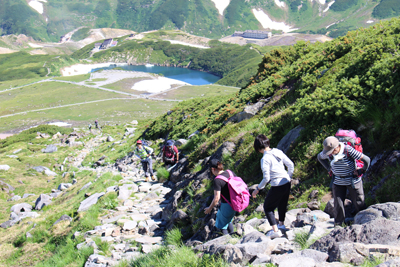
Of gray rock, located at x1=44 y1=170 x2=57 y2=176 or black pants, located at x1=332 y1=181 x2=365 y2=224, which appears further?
gray rock, located at x1=44 y1=170 x2=57 y2=176

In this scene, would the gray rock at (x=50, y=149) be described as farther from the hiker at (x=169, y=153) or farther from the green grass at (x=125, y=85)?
the green grass at (x=125, y=85)

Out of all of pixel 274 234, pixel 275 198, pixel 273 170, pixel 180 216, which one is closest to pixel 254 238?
pixel 274 234

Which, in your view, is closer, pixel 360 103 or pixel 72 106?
pixel 360 103

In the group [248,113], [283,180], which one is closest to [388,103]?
[283,180]

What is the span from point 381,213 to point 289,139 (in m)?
4.87

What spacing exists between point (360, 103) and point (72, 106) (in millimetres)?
92986

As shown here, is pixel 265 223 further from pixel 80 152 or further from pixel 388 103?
pixel 80 152

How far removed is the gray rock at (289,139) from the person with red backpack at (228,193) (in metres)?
3.55

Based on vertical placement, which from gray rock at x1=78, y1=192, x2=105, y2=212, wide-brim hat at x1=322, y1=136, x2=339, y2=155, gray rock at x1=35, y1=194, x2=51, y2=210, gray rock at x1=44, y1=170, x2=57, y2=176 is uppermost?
wide-brim hat at x1=322, y1=136, x2=339, y2=155

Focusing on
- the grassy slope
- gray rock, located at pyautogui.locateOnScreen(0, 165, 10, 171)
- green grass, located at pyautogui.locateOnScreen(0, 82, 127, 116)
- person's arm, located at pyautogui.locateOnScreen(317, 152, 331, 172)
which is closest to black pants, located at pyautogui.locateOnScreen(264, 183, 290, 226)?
person's arm, located at pyautogui.locateOnScreen(317, 152, 331, 172)

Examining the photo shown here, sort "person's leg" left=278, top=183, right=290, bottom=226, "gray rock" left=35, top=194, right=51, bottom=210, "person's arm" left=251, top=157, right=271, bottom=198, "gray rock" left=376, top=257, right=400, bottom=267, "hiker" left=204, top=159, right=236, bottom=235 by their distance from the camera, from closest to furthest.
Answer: "gray rock" left=376, top=257, right=400, bottom=267 < "person's arm" left=251, top=157, right=271, bottom=198 < "person's leg" left=278, top=183, right=290, bottom=226 < "hiker" left=204, top=159, right=236, bottom=235 < "gray rock" left=35, top=194, right=51, bottom=210

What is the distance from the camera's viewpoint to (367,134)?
7.13m

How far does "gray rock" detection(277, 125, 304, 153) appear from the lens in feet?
29.5

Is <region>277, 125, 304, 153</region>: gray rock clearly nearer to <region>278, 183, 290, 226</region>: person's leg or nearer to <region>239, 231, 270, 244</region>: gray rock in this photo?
<region>278, 183, 290, 226</region>: person's leg
